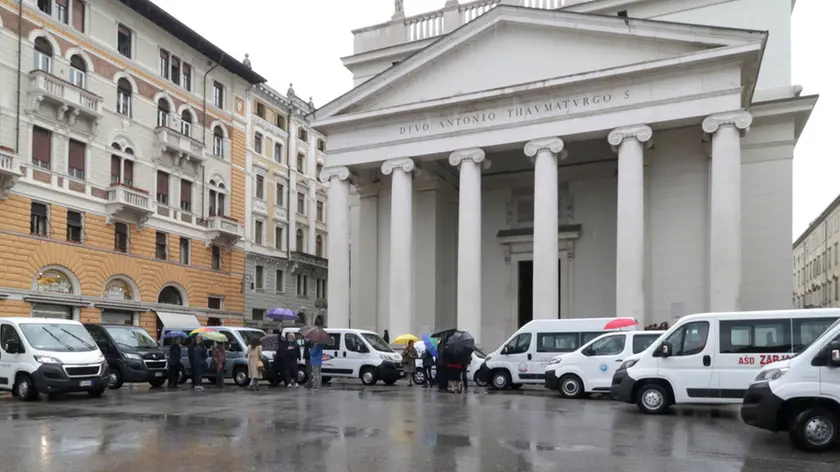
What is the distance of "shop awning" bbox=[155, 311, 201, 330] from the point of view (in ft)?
114

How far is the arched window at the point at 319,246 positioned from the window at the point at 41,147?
24.0 m

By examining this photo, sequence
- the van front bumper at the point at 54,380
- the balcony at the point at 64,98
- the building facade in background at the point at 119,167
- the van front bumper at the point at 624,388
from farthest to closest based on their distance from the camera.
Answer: the balcony at the point at 64,98 < the building facade in background at the point at 119,167 < the van front bumper at the point at 54,380 < the van front bumper at the point at 624,388

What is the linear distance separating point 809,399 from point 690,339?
12.8 feet

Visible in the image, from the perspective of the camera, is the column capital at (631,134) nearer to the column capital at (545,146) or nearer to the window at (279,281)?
the column capital at (545,146)

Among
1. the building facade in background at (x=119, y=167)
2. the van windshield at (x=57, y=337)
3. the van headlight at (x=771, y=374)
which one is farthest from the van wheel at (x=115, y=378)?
the van headlight at (x=771, y=374)

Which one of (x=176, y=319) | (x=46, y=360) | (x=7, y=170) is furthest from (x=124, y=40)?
(x=46, y=360)

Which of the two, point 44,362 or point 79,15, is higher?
point 79,15

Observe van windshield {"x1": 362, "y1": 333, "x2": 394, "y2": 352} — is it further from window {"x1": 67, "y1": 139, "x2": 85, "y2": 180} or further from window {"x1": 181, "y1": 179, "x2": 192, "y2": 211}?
window {"x1": 181, "y1": 179, "x2": 192, "y2": 211}

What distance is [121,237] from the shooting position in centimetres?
3328

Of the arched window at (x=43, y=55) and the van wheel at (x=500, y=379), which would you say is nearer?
the van wheel at (x=500, y=379)

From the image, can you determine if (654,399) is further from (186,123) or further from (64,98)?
(186,123)

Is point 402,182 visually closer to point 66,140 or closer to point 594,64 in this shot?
point 594,64

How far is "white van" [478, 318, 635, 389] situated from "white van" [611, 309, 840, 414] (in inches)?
209

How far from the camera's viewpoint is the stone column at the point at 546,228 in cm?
2427
